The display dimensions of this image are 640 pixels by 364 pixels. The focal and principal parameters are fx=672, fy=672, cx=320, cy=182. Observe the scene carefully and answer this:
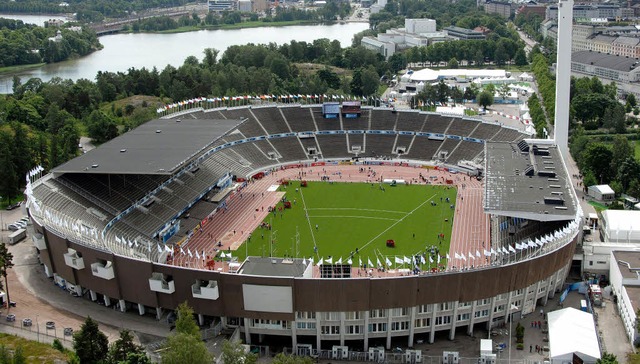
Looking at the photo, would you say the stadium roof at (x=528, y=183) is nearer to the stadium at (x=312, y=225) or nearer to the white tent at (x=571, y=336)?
the stadium at (x=312, y=225)

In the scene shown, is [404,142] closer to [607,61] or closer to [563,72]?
[563,72]

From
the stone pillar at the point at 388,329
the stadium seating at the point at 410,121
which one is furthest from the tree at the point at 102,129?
the stone pillar at the point at 388,329

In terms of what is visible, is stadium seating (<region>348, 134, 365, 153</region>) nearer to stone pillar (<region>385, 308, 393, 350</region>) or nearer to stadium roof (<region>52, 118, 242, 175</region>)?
stadium roof (<region>52, 118, 242, 175</region>)

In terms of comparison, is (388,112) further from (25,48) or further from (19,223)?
(25,48)

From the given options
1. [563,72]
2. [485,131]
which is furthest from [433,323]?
[485,131]

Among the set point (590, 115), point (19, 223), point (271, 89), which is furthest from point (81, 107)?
point (590, 115)

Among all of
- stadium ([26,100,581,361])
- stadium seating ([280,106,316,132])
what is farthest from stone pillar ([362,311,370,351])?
stadium seating ([280,106,316,132])
